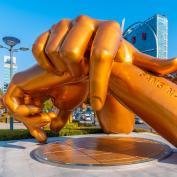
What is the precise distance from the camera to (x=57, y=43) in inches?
262

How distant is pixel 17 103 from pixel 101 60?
3.36m

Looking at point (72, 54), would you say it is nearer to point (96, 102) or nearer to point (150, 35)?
point (96, 102)

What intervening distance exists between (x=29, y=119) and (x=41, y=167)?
2.30 metres

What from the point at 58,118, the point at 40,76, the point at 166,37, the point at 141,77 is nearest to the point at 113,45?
the point at 141,77

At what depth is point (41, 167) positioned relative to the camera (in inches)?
246

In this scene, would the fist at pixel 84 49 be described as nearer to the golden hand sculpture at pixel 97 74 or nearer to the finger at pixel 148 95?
the golden hand sculpture at pixel 97 74

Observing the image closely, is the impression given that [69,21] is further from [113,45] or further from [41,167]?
[41,167]

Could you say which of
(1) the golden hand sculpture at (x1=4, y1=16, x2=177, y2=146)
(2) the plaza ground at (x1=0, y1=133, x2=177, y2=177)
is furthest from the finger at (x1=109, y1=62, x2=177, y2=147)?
(2) the plaza ground at (x1=0, y1=133, x2=177, y2=177)

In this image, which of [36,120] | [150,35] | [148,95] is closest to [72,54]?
[148,95]

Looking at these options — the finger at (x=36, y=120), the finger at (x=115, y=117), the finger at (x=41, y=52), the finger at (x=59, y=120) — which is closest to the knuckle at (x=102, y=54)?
the finger at (x=41, y=52)

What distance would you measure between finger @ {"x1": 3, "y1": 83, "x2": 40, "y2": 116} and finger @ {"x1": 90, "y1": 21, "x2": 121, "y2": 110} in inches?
97.2

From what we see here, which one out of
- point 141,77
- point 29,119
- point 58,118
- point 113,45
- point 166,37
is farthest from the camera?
point 166,37

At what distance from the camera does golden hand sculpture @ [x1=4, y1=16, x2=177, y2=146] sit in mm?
6246

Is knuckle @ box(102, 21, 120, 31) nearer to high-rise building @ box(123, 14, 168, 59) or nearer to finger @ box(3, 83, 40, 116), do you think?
finger @ box(3, 83, 40, 116)
